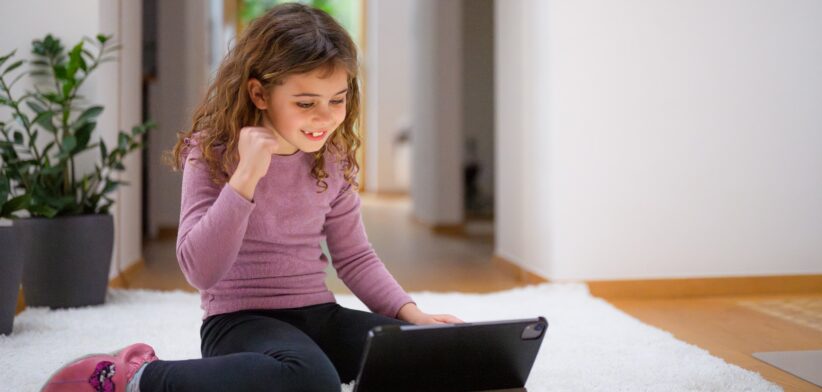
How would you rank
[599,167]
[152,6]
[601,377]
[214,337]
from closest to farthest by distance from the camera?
1. [214,337]
2. [601,377]
3. [599,167]
4. [152,6]

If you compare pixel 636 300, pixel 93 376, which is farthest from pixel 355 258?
pixel 636 300

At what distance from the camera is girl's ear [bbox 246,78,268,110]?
1283 mm

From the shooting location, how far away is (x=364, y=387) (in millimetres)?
1181

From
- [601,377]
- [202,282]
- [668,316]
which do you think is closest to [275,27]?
[202,282]

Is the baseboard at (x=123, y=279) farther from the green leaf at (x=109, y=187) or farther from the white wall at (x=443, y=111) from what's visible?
the white wall at (x=443, y=111)

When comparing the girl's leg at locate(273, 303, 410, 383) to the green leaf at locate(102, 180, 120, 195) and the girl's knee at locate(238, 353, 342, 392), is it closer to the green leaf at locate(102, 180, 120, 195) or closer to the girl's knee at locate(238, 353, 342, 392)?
the girl's knee at locate(238, 353, 342, 392)

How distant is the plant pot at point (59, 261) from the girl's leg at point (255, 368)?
119 cm

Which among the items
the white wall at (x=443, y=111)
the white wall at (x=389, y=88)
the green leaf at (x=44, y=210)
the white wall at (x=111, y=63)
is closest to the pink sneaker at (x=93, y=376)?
the green leaf at (x=44, y=210)

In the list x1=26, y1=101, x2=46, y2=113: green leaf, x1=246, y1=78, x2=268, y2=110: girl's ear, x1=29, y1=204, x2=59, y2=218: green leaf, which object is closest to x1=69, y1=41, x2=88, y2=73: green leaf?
x1=26, y1=101, x2=46, y2=113: green leaf

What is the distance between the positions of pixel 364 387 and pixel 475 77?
4915 millimetres

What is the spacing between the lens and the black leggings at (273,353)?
43.9 inches

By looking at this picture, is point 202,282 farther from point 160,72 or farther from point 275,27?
point 160,72

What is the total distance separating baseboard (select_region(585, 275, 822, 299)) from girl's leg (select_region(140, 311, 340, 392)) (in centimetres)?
158

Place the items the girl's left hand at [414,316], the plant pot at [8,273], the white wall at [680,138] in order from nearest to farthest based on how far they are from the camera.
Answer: the girl's left hand at [414,316] → the plant pot at [8,273] → the white wall at [680,138]
